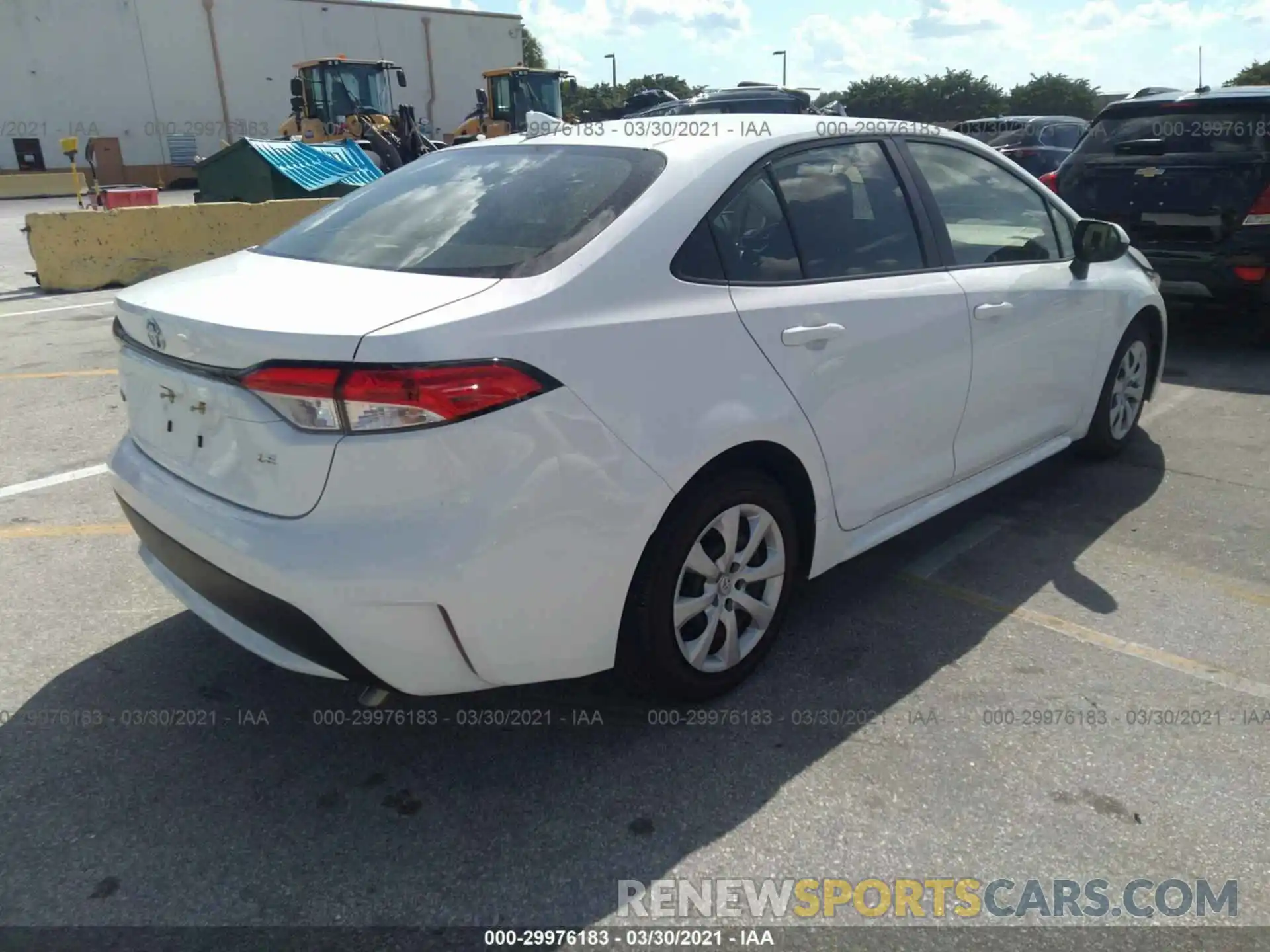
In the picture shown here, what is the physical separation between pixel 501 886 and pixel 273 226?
1171 centimetres

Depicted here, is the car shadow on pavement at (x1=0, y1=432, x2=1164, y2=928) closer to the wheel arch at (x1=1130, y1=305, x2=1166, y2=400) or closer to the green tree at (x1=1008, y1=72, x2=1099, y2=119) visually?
the wheel arch at (x1=1130, y1=305, x2=1166, y2=400)

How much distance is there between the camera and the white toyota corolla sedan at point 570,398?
2.22 meters

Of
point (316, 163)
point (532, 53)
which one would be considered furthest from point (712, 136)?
point (532, 53)

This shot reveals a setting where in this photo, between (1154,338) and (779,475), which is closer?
(779,475)

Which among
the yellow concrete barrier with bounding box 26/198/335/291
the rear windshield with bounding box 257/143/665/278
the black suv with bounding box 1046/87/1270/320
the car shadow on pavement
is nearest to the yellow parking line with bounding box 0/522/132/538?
the car shadow on pavement

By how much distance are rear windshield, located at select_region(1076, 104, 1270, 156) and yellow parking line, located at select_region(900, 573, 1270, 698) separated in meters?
4.78

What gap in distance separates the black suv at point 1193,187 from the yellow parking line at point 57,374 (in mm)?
7130

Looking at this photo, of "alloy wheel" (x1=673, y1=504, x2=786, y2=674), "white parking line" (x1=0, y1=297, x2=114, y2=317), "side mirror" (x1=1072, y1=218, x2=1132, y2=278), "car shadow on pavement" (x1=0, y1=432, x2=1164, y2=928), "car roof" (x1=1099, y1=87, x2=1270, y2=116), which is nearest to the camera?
"car shadow on pavement" (x1=0, y1=432, x2=1164, y2=928)

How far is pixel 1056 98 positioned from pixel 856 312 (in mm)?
63319

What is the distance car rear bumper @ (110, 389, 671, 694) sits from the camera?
2.20 meters

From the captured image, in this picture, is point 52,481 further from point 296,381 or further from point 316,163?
point 316,163

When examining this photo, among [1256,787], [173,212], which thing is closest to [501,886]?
[1256,787]

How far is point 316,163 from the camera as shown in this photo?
14445 millimetres

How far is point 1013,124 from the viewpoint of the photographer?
659 inches
